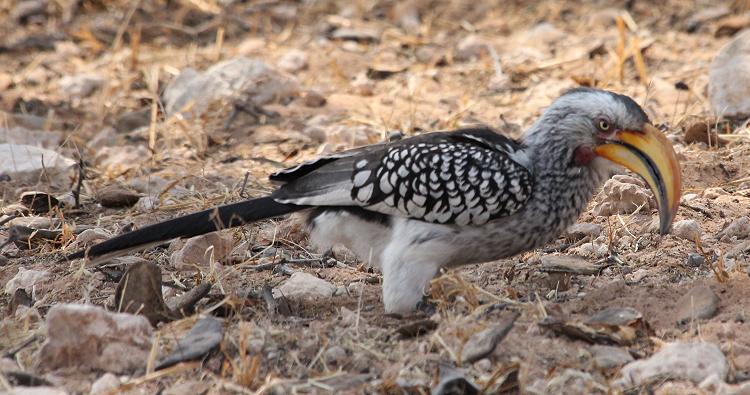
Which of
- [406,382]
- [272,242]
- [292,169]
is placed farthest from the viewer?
[272,242]

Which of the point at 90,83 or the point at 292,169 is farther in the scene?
the point at 90,83

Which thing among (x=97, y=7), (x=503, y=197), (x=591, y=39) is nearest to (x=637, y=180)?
(x=503, y=197)

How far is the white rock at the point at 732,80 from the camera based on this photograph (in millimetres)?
5309


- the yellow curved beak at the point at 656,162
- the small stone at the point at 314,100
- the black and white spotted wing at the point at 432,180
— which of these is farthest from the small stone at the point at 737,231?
the small stone at the point at 314,100

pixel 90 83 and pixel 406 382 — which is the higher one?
pixel 406 382

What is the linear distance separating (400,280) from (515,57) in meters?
3.41

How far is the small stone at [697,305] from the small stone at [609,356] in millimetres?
297

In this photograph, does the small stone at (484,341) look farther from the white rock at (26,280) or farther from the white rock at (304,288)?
the white rock at (26,280)

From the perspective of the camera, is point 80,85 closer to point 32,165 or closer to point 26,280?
point 32,165

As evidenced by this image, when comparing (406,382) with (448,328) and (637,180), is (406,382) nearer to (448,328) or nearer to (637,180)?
(448,328)

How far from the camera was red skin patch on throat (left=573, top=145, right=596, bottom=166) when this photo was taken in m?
3.72

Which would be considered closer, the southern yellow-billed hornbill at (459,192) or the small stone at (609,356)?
the small stone at (609,356)

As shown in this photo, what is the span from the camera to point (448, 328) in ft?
10.6

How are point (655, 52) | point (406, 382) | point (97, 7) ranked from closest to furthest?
1. point (406, 382)
2. point (655, 52)
3. point (97, 7)
